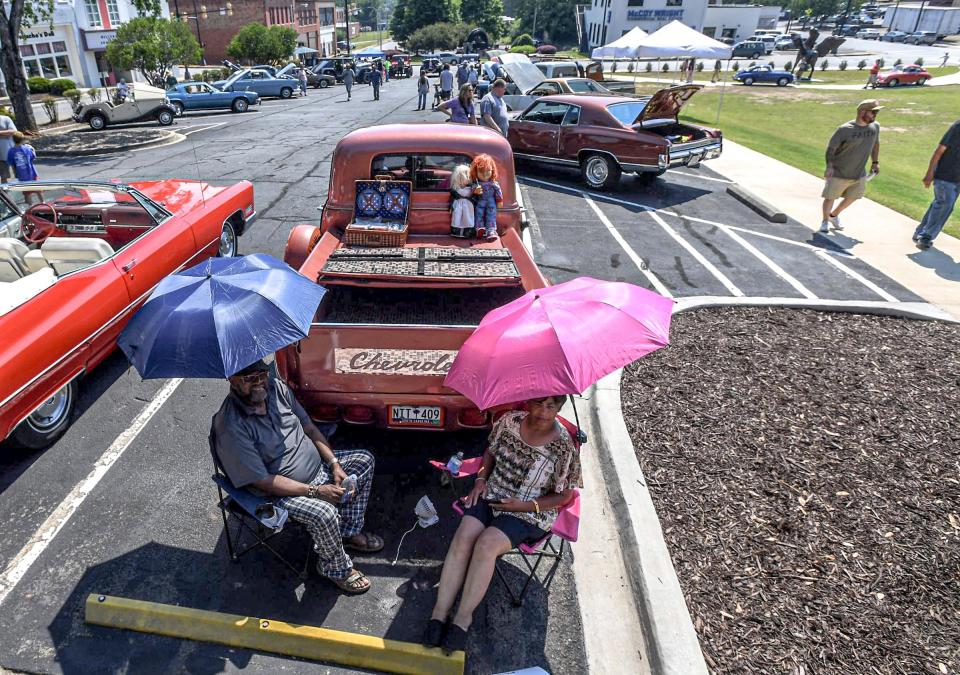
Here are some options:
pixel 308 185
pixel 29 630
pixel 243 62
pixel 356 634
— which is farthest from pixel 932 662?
pixel 243 62

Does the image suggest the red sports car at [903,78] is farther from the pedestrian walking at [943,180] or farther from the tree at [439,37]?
the tree at [439,37]

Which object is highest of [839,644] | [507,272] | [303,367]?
[507,272]

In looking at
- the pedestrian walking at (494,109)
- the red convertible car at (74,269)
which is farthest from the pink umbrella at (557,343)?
the pedestrian walking at (494,109)

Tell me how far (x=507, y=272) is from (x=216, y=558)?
3.07m

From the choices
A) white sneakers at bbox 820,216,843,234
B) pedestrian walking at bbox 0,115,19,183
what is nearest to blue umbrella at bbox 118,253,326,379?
pedestrian walking at bbox 0,115,19,183

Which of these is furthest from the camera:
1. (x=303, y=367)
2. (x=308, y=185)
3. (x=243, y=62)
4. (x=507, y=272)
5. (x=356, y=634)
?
(x=243, y=62)

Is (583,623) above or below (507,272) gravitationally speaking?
below

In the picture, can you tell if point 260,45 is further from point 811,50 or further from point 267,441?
point 267,441

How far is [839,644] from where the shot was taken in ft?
9.93

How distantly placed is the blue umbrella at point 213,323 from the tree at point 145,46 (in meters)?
27.9

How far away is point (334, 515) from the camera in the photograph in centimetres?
333

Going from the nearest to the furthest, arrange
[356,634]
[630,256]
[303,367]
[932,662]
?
[932,662]
[356,634]
[303,367]
[630,256]

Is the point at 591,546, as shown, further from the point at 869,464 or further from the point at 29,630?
the point at 29,630

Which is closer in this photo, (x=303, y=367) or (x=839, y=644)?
(x=839, y=644)
